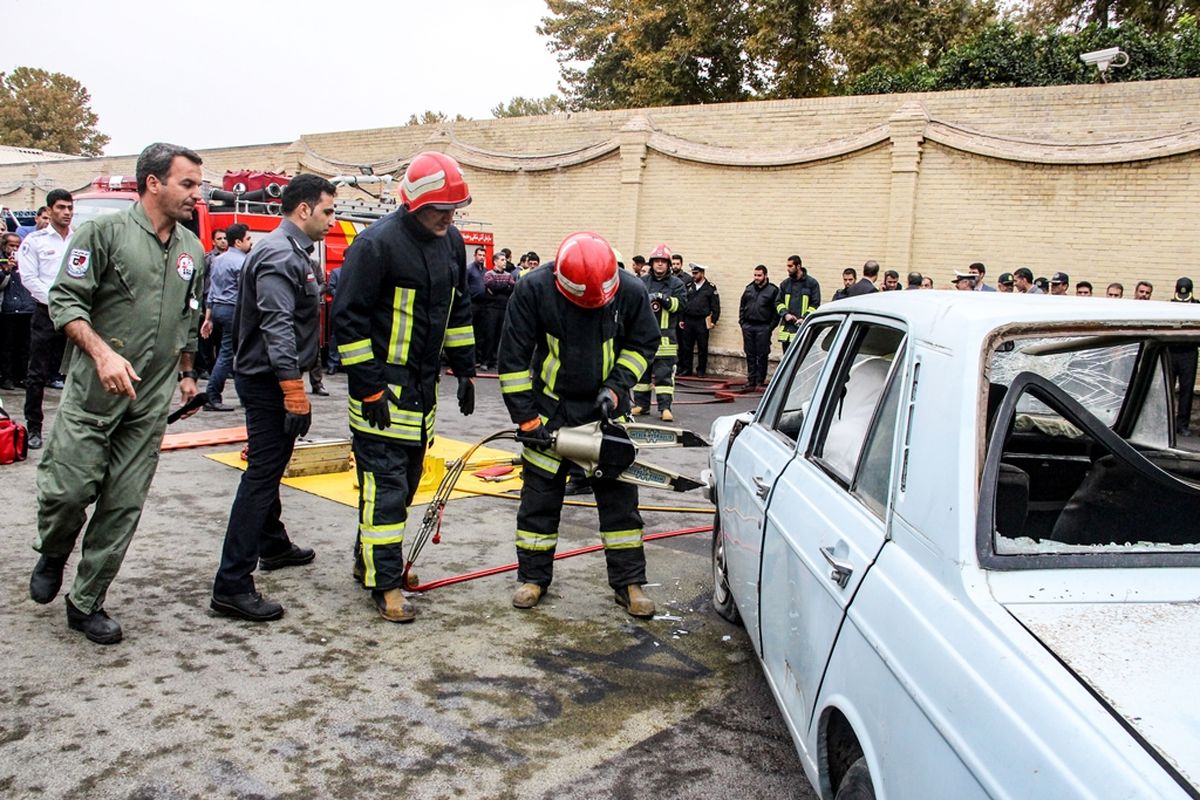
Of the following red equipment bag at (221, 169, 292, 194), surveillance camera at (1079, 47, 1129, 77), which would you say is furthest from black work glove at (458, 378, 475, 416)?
surveillance camera at (1079, 47, 1129, 77)

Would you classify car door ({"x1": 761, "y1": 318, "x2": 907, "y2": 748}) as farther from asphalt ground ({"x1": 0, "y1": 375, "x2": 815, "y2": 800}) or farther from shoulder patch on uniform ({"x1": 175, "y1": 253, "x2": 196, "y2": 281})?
shoulder patch on uniform ({"x1": 175, "y1": 253, "x2": 196, "y2": 281})

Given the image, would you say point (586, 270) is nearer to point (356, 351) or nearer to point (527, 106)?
point (356, 351)

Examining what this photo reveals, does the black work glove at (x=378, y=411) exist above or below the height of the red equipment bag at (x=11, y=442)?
above

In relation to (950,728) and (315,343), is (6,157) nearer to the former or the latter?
(315,343)

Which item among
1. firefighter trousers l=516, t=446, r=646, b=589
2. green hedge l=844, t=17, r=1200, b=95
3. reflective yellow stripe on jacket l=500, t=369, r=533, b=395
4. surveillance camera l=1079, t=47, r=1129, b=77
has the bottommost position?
firefighter trousers l=516, t=446, r=646, b=589

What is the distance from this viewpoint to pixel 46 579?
3.96 meters

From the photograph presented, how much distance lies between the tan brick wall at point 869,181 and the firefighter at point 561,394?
10.1 m

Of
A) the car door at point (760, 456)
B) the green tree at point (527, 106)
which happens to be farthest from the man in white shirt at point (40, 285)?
the green tree at point (527, 106)

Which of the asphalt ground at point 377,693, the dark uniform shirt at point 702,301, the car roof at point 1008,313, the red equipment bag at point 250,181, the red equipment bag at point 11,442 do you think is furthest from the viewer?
the dark uniform shirt at point 702,301

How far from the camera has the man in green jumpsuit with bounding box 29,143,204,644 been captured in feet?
12.2

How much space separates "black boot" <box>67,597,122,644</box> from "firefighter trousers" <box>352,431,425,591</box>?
101 cm

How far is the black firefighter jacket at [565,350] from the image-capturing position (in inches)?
177

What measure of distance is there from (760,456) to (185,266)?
2.49 metres

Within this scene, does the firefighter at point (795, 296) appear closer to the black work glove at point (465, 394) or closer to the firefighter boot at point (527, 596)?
the black work glove at point (465, 394)
